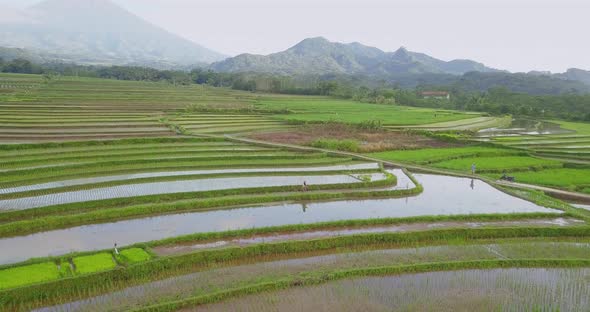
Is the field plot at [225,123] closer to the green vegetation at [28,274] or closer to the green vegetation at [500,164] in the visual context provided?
the green vegetation at [500,164]

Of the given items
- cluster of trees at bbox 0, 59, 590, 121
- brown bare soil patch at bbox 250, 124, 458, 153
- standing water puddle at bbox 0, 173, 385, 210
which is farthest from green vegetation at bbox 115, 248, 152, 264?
cluster of trees at bbox 0, 59, 590, 121

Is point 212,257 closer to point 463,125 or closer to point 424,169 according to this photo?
point 424,169

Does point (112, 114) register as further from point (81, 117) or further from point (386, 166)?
point (386, 166)

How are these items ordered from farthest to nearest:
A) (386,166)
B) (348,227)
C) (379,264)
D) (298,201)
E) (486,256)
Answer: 1. (386,166)
2. (298,201)
3. (348,227)
4. (486,256)
5. (379,264)

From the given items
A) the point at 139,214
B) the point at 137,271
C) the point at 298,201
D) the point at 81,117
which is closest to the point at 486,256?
the point at 298,201

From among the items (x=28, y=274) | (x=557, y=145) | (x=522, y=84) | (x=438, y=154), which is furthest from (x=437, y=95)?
(x=28, y=274)

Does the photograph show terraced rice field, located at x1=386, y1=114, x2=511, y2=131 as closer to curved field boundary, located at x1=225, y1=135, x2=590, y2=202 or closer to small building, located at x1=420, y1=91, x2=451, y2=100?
curved field boundary, located at x1=225, y1=135, x2=590, y2=202
